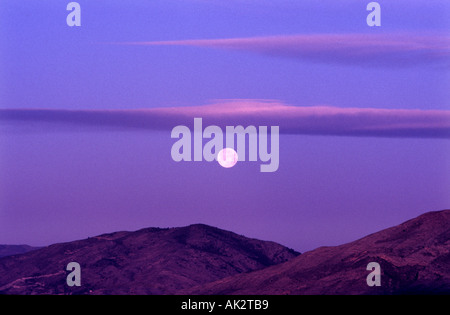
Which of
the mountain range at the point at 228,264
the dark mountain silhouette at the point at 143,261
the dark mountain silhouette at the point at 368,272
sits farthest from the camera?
the dark mountain silhouette at the point at 143,261

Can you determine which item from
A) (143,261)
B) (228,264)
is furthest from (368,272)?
(143,261)

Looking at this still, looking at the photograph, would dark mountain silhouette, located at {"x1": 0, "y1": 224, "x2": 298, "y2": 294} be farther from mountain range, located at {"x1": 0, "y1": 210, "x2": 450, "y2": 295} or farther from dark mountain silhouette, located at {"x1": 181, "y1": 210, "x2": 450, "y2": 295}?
dark mountain silhouette, located at {"x1": 181, "y1": 210, "x2": 450, "y2": 295}

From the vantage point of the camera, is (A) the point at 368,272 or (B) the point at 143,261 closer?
(A) the point at 368,272

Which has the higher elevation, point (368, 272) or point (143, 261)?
point (143, 261)

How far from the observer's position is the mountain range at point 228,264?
215 feet

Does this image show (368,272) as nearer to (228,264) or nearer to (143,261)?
→ (228,264)

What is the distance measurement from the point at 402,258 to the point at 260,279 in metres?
12.6

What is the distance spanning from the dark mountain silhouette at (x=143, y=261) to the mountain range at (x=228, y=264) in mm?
106

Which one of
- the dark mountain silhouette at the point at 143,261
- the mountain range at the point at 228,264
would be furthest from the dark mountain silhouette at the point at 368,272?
the dark mountain silhouette at the point at 143,261

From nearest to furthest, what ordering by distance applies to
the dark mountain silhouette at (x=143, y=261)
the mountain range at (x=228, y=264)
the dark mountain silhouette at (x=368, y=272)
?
→ the dark mountain silhouette at (x=368, y=272) → the mountain range at (x=228, y=264) → the dark mountain silhouette at (x=143, y=261)

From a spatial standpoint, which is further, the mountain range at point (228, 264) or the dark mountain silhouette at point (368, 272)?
the mountain range at point (228, 264)

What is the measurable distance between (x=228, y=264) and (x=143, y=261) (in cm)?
932

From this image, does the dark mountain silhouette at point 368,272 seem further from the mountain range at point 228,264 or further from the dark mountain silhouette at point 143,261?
the dark mountain silhouette at point 143,261

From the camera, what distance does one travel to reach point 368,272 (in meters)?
65.0
